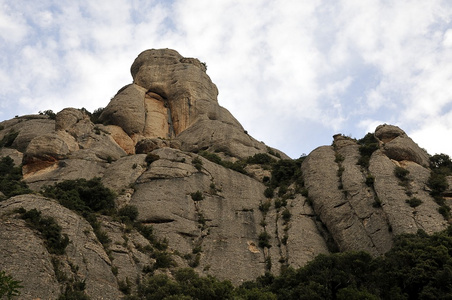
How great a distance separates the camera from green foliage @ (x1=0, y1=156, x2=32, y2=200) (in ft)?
136

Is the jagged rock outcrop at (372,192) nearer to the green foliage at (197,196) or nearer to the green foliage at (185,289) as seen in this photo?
the green foliage at (197,196)

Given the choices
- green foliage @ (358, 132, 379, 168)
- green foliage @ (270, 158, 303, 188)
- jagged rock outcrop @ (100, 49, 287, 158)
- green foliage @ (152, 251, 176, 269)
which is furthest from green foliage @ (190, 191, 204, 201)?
jagged rock outcrop @ (100, 49, 287, 158)

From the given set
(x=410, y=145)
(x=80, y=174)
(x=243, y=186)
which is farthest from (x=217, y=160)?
(x=410, y=145)

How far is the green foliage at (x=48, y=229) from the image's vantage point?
3136 centimetres

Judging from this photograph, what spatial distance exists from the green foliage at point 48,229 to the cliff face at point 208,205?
15.6 inches

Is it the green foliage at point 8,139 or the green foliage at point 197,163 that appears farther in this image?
the green foliage at point 8,139

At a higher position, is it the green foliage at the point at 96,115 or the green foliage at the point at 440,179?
the green foliage at the point at 96,115

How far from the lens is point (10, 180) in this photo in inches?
1879

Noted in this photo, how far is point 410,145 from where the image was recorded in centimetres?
4969

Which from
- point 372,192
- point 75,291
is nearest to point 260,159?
point 372,192

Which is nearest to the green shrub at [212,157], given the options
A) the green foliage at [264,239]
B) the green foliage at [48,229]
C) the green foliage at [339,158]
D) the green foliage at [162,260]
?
the green foliage at [339,158]

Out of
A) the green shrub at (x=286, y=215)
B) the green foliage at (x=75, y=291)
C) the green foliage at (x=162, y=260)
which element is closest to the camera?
the green foliage at (x=75, y=291)

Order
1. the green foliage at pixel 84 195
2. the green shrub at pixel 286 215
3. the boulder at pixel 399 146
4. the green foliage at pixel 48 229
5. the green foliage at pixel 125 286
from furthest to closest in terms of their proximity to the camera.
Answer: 1. the boulder at pixel 399 146
2. the green shrub at pixel 286 215
3. the green foliage at pixel 84 195
4. the green foliage at pixel 125 286
5. the green foliage at pixel 48 229

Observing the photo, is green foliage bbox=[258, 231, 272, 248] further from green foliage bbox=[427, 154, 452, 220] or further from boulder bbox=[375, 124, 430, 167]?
boulder bbox=[375, 124, 430, 167]
